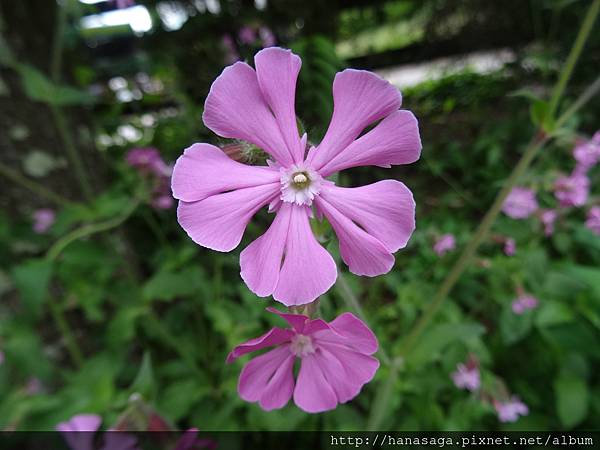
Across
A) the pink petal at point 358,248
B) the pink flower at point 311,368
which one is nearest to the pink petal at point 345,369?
the pink flower at point 311,368

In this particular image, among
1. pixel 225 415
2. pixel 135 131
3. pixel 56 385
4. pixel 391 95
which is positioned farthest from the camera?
pixel 135 131

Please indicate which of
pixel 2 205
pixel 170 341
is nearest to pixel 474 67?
pixel 170 341

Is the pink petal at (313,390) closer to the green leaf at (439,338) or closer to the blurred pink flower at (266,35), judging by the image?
the green leaf at (439,338)

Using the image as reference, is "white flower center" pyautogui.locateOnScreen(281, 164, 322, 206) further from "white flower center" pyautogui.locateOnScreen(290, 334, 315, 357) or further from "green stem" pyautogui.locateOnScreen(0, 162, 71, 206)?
"green stem" pyautogui.locateOnScreen(0, 162, 71, 206)

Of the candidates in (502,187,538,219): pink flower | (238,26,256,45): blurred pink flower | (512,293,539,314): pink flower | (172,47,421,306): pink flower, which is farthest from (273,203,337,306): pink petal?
(238,26,256,45): blurred pink flower

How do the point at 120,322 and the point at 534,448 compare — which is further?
the point at 120,322

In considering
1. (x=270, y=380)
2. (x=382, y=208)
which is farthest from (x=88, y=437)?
(x=382, y=208)

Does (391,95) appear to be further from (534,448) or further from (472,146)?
(472,146)
